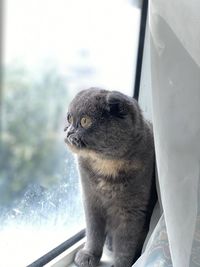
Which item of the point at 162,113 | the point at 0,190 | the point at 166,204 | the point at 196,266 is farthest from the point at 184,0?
the point at 0,190

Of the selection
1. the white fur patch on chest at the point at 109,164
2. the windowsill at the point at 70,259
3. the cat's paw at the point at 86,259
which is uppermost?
the white fur patch on chest at the point at 109,164

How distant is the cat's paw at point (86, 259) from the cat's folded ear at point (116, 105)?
37cm

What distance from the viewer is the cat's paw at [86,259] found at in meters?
0.96

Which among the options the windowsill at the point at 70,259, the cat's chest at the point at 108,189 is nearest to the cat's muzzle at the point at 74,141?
the cat's chest at the point at 108,189

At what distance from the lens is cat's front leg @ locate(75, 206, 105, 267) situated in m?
0.96

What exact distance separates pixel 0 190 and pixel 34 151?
0.17 m

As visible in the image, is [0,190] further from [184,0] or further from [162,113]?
[184,0]

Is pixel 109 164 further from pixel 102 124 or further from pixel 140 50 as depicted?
pixel 140 50

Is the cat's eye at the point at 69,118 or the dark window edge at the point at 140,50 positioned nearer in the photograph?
Result: the cat's eye at the point at 69,118

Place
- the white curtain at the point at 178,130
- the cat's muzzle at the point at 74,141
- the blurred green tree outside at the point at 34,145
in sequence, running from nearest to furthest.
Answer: the white curtain at the point at 178,130, the cat's muzzle at the point at 74,141, the blurred green tree outside at the point at 34,145

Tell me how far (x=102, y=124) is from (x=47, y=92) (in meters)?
0.27

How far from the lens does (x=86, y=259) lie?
0.96m

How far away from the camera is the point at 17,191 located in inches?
37.2

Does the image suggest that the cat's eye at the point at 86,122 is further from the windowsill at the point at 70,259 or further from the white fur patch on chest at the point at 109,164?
the windowsill at the point at 70,259
